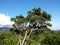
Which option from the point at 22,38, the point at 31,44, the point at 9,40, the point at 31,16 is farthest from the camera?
the point at 9,40

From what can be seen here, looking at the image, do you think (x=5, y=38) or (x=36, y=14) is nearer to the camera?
(x=36, y=14)

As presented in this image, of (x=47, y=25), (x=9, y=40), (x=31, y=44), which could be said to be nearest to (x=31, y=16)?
(x=47, y=25)

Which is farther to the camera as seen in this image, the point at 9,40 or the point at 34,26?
the point at 9,40

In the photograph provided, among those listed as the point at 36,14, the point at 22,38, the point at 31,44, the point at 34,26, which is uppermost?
the point at 36,14

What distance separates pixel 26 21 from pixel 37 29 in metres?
2.11

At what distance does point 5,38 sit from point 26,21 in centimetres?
4358

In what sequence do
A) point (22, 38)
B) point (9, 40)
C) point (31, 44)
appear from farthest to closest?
point (9, 40), point (31, 44), point (22, 38)

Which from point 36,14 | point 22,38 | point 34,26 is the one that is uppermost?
point 36,14

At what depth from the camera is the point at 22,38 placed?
27.1 metres

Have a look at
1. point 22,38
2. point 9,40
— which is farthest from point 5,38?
point 22,38

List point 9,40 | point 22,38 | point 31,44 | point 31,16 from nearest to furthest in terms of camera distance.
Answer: point 31,16, point 22,38, point 31,44, point 9,40

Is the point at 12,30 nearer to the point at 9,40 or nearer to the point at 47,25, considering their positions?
the point at 47,25

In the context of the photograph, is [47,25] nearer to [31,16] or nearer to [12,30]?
[31,16]

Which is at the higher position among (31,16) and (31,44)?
(31,16)
